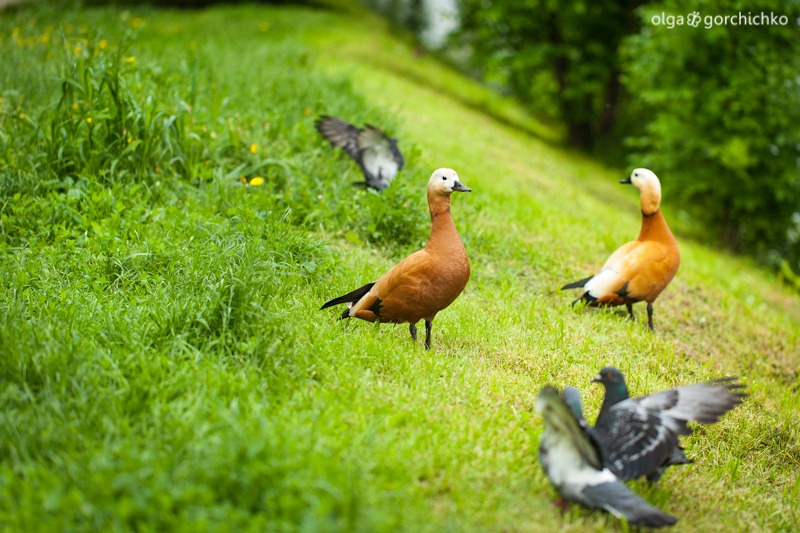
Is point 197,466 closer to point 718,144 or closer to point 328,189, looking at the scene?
point 328,189

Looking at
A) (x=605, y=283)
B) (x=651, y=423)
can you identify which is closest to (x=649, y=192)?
(x=605, y=283)

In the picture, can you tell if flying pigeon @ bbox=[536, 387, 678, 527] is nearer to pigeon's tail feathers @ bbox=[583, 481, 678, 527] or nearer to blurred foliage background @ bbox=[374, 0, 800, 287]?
pigeon's tail feathers @ bbox=[583, 481, 678, 527]

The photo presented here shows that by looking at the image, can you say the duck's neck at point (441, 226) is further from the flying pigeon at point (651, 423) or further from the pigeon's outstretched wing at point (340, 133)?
the pigeon's outstretched wing at point (340, 133)

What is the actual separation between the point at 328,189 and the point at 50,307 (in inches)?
104

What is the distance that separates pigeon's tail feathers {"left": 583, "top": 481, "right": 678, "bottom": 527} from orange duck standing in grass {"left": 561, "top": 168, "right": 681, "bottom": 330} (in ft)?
7.36

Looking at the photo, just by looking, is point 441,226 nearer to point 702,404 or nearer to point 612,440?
point 612,440

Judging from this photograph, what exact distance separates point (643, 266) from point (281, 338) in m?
2.63

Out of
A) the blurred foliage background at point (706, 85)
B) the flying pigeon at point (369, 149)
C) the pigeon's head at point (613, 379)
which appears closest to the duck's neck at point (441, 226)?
the pigeon's head at point (613, 379)

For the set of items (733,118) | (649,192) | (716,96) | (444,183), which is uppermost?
(444,183)

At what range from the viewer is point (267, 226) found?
440 cm

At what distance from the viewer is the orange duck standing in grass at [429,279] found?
11.4ft

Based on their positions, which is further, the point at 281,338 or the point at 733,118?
the point at 733,118

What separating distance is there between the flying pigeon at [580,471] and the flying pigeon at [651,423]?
93 millimetres

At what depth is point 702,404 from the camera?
9.36ft
